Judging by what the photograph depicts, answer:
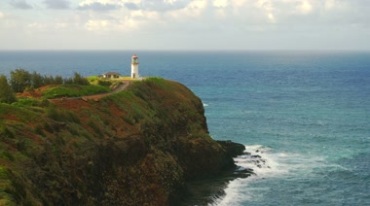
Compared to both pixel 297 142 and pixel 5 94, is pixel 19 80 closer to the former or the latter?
pixel 5 94

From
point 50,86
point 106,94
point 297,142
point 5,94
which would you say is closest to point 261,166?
point 297,142

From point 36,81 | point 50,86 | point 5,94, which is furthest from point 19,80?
point 5,94

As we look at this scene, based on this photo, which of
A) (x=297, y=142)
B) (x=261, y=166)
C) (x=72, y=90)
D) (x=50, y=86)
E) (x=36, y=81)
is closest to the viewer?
(x=72, y=90)

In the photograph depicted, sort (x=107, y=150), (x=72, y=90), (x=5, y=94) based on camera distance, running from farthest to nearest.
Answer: (x=72, y=90) < (x=5, y=94) < (x=107, y=150)

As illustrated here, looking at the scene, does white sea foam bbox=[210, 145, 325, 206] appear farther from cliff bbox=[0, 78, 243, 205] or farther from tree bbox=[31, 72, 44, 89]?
tree bbox=[31, 72, 44, 89]

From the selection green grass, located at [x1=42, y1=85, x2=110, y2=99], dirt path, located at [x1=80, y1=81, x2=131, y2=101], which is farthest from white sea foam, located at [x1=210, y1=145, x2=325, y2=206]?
green grass, located at [x1=42, y1=85, x2=110, y2=99]

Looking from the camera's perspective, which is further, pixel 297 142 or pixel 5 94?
pixel 297 142

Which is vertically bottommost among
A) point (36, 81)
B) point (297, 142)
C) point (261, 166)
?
point (261, 166)

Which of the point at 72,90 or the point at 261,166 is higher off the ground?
the point at 72,90

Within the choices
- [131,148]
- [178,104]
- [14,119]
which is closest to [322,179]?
[178,104]
